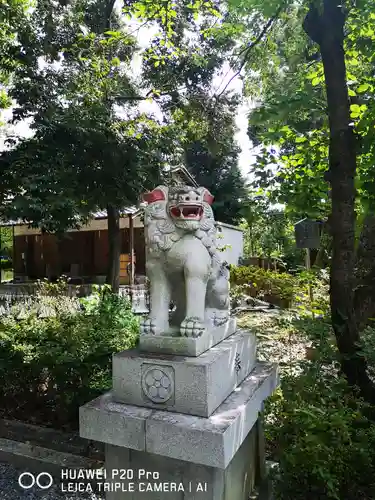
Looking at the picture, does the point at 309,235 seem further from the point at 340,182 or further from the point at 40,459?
the point at 40,459

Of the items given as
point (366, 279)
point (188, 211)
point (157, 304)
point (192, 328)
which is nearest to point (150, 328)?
point (157, 304)

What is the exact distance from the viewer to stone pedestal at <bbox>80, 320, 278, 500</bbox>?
1.80 metres

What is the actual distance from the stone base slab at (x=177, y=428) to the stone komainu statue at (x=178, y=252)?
445 mm

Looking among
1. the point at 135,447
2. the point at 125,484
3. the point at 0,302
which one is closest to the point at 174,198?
the point at 135,447

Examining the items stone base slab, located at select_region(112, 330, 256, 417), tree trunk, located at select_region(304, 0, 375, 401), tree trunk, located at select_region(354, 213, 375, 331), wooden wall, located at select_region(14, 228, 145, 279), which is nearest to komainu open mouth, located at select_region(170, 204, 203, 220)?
stone base slab, located at select_region(112, 330, 256, 417)

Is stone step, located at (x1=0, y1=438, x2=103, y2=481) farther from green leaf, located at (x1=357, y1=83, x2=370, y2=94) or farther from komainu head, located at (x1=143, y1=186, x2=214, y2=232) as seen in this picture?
green leaf, located at (x1=357, y1=83, x2=370, y2=94)

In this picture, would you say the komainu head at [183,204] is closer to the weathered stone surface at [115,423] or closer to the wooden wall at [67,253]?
the weathered stone surface at [115,423]

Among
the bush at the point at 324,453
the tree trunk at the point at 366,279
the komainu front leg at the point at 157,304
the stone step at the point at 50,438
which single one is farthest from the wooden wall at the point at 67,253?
the bush at the point at 324,453

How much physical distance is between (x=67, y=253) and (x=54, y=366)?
14.4 meters

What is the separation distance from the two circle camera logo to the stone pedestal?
2.80 feet

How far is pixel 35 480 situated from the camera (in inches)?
109

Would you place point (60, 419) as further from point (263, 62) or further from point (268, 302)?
point (268, 302)

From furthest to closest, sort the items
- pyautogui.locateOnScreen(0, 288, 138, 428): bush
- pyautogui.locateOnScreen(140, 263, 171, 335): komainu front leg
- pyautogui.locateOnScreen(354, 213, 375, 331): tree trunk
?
1. pyautogui.locateOnScreen(354, 213, 375, 331): tree trunk
2. pyautogui.locateOnScreen(0, 288, 138, 428): bush
3. pyautogui.locateOnScreen(140, 263, 171, 335): komainu front leg

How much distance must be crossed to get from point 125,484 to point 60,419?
156cm
